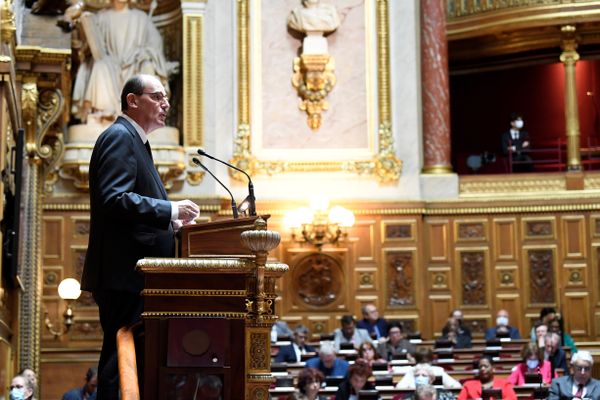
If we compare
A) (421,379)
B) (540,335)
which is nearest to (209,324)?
(421,379)

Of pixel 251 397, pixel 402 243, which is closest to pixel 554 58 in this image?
pixel 402 243

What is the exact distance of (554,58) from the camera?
20328 millimetres

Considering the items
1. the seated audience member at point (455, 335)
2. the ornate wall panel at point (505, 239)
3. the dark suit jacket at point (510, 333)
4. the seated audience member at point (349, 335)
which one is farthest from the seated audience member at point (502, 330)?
the seated audience member at point (349, 335)

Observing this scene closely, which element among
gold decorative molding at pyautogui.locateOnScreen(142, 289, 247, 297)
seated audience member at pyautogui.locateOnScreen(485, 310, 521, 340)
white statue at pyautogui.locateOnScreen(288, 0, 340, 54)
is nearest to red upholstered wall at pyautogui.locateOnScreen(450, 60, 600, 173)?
white statue at pyautogui.locateOnScreen(288, 0, 340, 54)

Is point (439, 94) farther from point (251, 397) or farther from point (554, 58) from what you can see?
point (251, 397)

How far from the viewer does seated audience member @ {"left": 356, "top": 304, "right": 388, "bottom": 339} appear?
15.3 m

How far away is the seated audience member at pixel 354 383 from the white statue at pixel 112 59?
6.06 metres

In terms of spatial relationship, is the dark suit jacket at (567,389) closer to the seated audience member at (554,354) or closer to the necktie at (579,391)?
the necktie at (579,391)

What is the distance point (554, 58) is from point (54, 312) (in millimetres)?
9274

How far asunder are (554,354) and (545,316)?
1.99 meters

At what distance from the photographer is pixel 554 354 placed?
1324 cm

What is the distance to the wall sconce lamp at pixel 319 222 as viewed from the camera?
16.1 m

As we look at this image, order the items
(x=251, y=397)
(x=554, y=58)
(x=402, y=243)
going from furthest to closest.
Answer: (x=554, y=58) < (x=402, y=243) < (x=251, y=397)

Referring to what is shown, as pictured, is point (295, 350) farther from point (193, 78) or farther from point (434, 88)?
point (434, 88)
